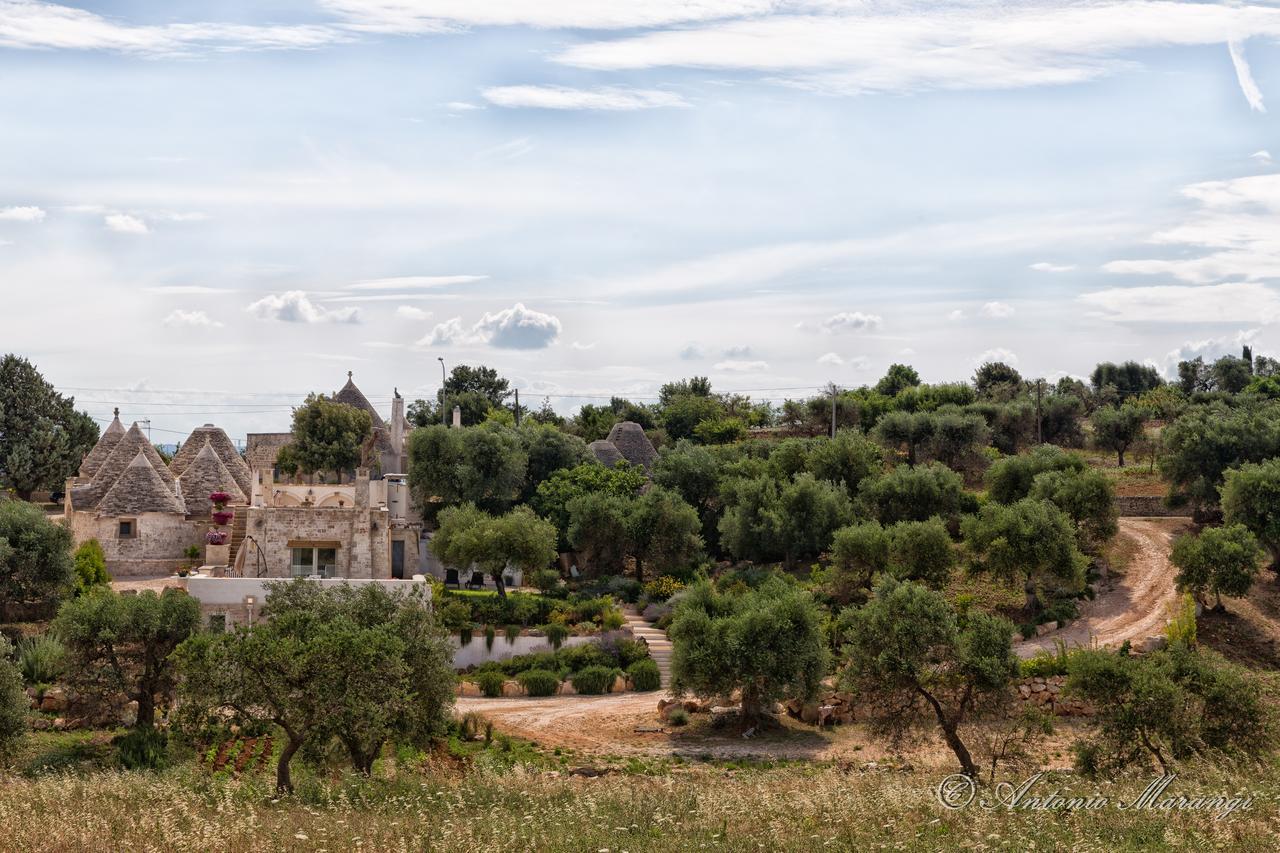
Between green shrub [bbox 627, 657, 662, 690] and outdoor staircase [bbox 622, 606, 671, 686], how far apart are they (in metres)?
0.37

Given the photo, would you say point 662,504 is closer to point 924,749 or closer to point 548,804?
point 924,749

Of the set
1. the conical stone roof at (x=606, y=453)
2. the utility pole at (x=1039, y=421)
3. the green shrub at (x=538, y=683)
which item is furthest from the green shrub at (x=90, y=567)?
the utility pole at (x=1039, y=421)

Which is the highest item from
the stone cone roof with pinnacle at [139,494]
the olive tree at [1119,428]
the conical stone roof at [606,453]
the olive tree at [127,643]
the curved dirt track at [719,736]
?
the olive tree at [1119,428]

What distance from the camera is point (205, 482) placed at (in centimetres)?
4203

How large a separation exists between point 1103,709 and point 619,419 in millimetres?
59117

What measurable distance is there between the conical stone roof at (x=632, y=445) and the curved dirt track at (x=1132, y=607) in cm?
2266

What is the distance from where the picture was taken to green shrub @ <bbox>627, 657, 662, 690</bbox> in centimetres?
3319

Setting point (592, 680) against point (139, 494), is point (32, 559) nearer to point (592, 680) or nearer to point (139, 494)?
point (139, 494)

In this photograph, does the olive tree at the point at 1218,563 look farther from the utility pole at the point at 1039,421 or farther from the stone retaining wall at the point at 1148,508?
the utility pole at the point at 1039,421

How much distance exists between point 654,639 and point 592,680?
12.1 ft

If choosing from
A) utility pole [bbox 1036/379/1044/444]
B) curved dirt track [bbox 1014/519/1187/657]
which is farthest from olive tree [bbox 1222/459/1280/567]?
utility pole [bbox 1036/379/1044/444]

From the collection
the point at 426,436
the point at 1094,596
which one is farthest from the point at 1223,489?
the point at 426,436

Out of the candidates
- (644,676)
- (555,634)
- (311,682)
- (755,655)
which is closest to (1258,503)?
(755,655)

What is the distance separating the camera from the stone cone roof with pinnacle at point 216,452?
44688 millimetres
